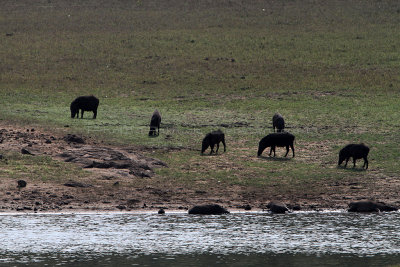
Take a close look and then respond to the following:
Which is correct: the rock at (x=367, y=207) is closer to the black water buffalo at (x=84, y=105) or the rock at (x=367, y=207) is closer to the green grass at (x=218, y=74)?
the green grass at (x=218, y=74)

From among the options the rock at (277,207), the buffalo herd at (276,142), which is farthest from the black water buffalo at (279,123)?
the rock at (277,207)

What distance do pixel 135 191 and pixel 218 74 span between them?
32274mm

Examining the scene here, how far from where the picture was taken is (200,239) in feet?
64.4

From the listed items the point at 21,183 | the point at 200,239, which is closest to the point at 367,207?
the point at 200,239

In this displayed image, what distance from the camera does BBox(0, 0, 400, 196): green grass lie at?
108 feet

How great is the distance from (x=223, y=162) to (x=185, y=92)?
21.3 m

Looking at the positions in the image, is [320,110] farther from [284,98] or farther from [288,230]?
[288,230]

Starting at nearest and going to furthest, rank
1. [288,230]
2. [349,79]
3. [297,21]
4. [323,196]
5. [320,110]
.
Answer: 1. [288,230]
2. [323,196]
3. [320,110]
4. [349,79]
5. [297,21]

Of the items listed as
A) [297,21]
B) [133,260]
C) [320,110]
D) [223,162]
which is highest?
[297,21]

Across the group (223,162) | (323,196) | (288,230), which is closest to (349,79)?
(223,162)

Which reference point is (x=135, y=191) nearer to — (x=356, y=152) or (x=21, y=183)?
(x=21, y=183)

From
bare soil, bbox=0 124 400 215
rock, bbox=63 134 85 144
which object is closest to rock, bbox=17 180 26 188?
bare soil, bbox=0 124 400 215

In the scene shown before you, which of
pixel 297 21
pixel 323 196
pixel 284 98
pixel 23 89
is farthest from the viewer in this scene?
pixel 297 21

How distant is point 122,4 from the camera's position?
85250 mm
